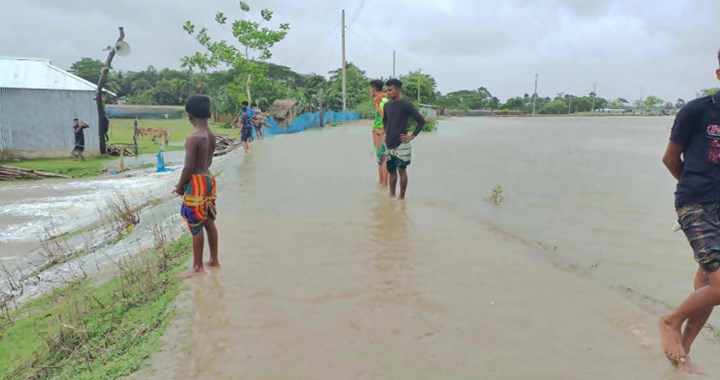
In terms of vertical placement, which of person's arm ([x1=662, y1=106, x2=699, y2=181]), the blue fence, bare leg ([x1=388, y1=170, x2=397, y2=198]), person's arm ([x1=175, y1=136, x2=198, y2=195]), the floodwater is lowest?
the floodwater

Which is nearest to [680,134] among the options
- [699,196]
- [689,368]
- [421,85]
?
[699,196]

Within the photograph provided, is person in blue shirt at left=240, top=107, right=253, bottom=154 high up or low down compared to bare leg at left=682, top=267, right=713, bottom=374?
up

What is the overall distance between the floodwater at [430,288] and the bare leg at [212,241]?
0.57 ft

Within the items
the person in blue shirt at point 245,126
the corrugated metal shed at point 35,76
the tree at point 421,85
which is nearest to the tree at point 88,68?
the tree at point 421,85

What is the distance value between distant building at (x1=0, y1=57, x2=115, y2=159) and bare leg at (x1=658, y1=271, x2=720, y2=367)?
797 inches

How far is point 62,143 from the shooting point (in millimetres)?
18703

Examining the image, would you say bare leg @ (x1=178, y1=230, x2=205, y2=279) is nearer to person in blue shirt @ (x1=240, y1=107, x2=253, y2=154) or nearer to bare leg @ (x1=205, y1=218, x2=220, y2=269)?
bare leg @ (x1=205, y1=218, x2=220, y2=269)

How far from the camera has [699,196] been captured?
2.85 metres

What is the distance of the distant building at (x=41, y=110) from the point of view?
58.5 ft

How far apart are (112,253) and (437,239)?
14.4 ft

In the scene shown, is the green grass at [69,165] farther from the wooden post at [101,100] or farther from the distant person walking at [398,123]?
the distant person walking at [398,123]

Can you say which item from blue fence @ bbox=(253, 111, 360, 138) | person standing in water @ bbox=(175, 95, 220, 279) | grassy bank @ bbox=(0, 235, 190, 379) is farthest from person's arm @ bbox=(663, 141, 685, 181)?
blue fence @ bbox=(253, 111, 360, 138)

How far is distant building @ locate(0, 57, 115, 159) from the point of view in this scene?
17828mm

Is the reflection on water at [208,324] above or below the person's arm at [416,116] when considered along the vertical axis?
below
